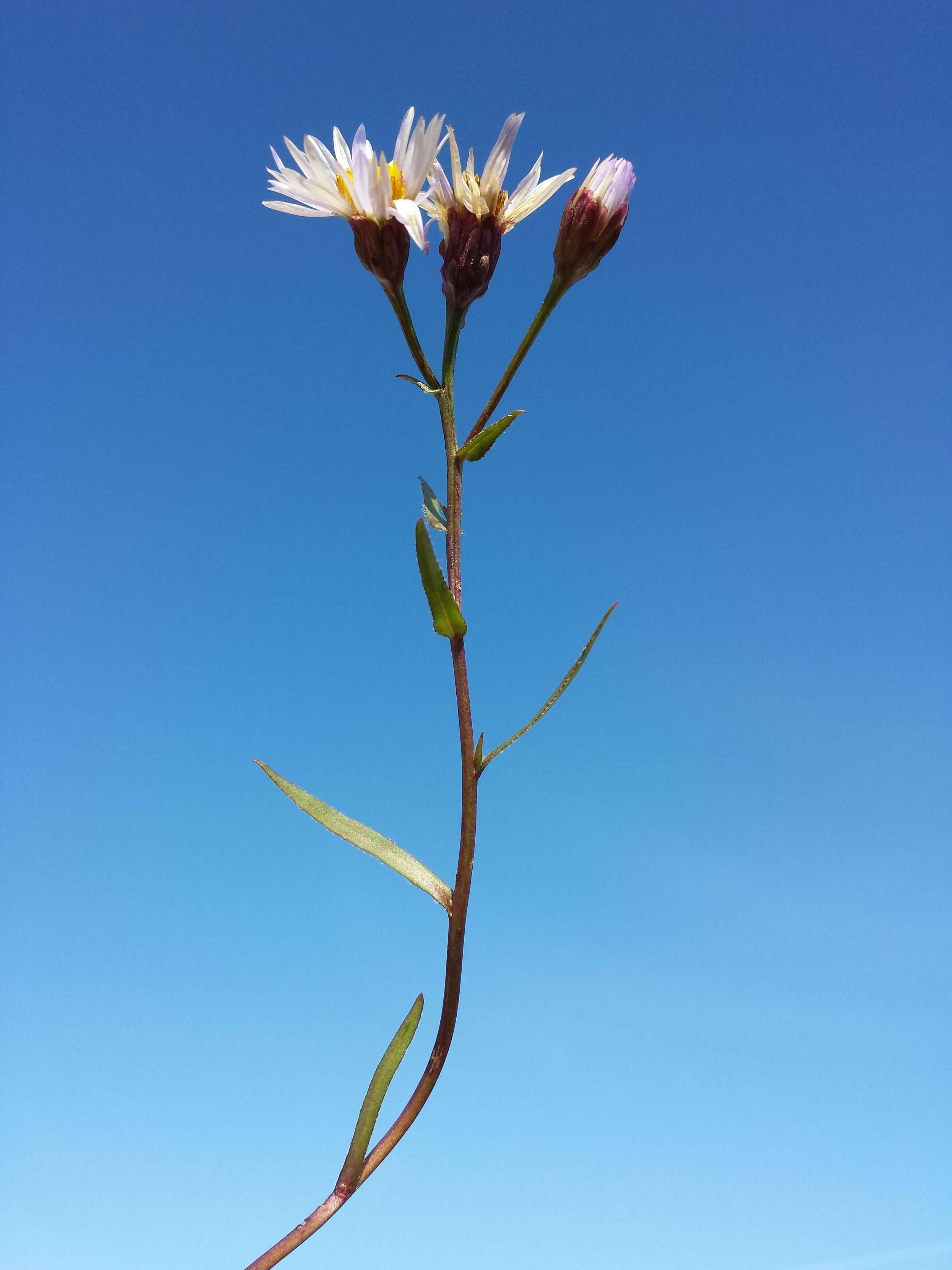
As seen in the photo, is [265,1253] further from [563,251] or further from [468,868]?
[563,251]

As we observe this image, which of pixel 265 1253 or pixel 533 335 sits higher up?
pixel 533 335

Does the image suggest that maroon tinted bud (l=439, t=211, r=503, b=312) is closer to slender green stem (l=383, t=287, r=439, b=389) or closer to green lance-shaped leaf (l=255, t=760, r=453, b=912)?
slender green stem (l=383, t=287, r=439, b=389)

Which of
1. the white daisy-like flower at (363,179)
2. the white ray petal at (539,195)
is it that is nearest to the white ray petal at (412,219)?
the white daisy-like flower at (363,179)

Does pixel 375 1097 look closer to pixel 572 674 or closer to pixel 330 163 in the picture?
pixel 572 674

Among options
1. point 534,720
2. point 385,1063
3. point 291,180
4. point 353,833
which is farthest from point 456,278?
point 385,1063

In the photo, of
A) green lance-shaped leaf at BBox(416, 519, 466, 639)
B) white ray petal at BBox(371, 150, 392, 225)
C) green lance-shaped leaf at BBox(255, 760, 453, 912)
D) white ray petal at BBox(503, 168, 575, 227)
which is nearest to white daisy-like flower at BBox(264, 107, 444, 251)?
white ray petal at BBox(371, 150, 392, 225)

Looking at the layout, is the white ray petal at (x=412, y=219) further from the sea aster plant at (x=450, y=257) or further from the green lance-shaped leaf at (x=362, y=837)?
the green lance-shaped leaf at (x=362, y=837)

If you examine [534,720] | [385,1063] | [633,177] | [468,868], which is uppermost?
[633,177]

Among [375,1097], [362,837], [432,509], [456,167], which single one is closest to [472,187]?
[456,167]
